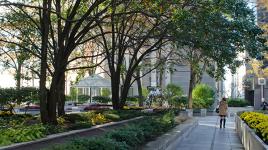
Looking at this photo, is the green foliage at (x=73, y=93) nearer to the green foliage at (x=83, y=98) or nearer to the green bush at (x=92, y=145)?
the green foliage at (x=83, y=98)

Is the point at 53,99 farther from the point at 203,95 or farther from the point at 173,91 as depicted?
the point at 203,95

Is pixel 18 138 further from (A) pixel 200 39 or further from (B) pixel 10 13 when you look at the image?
(B) pixel 10 13

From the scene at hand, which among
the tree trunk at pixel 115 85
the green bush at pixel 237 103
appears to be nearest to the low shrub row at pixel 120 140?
the tree trunk at pixel 115 85

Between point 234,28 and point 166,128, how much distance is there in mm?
4599

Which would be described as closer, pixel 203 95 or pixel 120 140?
pixel 120 140

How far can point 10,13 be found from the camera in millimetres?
23188

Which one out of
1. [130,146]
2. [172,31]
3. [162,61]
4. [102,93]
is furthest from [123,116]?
[102,93]

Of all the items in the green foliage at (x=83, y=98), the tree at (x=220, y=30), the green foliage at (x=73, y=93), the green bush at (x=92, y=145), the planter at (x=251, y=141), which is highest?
the tree at (x=220, y=30)

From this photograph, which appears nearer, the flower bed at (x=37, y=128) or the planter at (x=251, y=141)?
the planter at (x=251, y=141)

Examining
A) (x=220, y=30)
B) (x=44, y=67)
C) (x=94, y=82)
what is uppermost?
(x=220, y=30)

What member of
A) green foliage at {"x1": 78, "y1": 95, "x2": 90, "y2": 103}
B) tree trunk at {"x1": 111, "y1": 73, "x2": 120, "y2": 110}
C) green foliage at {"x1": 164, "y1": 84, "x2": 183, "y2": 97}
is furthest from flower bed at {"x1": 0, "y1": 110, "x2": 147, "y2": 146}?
green foliage at {"x1": 78, "y1": 95, "x2": 90, "y2": 103}

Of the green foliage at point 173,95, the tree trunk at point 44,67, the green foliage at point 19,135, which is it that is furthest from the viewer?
the green foliage at point 173,95

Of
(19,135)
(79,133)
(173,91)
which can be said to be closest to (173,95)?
(173,91)

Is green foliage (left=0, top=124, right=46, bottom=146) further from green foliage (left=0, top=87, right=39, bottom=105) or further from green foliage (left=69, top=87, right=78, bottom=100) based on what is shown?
green foliage (left=69, top=87, right=78, bottom=100)
